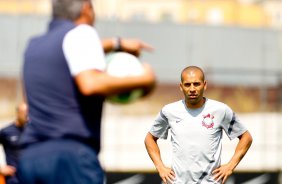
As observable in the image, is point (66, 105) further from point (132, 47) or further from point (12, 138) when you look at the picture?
point (12, 138)

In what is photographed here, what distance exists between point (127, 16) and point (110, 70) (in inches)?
886

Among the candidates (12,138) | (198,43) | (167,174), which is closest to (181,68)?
(198,43)

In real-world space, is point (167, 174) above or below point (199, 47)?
above

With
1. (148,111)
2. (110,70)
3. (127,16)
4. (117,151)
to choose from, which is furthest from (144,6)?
(110,70)

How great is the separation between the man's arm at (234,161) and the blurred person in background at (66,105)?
2.52 meters

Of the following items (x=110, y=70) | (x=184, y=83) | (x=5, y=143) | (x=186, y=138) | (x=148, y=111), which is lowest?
(x=148, y=111)

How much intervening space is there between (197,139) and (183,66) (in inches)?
689

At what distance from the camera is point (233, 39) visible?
24844 millimetres

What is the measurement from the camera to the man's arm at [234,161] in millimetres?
5543

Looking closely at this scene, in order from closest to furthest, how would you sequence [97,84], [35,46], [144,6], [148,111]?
[97,84]
[35,46]
[148,111]
[144,6]

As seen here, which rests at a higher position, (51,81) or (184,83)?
(51,81)

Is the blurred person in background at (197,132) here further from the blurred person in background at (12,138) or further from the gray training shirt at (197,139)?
the blurred person in background at (12,138)

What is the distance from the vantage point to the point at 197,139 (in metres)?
5.48

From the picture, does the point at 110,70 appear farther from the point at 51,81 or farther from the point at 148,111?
the point at 148,111
